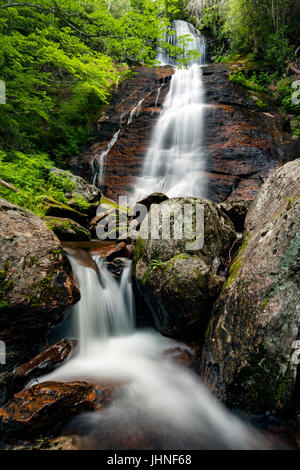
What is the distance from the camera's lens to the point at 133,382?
299 cm

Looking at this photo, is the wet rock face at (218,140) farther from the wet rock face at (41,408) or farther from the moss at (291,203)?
the wet rock face at (41,408)

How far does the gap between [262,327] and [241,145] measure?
9.34 meters

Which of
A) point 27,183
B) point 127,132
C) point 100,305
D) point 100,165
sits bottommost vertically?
point 100,305

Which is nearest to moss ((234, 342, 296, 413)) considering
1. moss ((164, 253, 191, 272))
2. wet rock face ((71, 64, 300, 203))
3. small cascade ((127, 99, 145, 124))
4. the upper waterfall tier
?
moss ((164, 253, 191, 272))

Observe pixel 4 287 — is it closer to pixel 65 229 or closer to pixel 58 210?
pixel 65 229

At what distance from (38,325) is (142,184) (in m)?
8.24

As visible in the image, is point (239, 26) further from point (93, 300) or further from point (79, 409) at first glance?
point (79, 409)

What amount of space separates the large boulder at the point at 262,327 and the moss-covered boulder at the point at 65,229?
13.6ft

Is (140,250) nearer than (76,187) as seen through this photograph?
Yes

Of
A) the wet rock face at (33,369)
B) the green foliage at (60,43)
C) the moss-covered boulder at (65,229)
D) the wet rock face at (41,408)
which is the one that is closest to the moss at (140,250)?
the wet rock face at (33,369)

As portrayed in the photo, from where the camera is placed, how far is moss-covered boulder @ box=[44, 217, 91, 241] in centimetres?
548

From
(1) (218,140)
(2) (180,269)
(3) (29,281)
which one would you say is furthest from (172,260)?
(1) (218,140)

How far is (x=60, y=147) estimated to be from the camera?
12375mm

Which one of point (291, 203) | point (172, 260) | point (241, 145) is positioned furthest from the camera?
point (241, 145)
